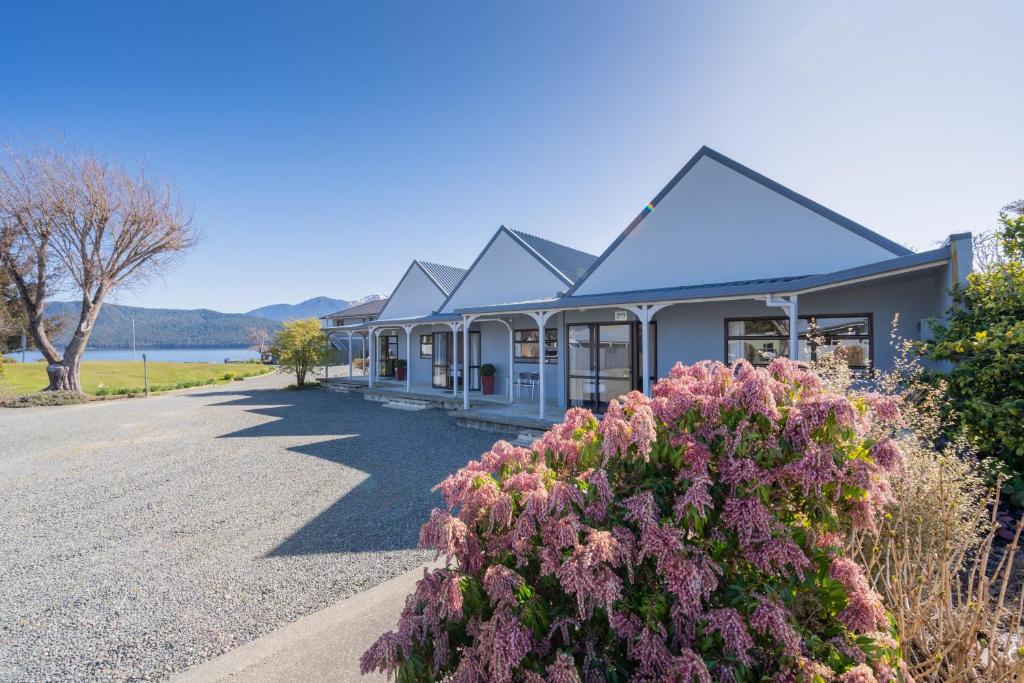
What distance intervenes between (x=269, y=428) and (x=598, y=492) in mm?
12707

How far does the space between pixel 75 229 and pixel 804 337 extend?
28.1m

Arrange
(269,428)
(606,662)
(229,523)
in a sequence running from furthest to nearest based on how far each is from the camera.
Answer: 1. (269,428)
2. (229,523)
3. (606,662)

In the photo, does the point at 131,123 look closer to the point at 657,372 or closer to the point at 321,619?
the point at 321,619

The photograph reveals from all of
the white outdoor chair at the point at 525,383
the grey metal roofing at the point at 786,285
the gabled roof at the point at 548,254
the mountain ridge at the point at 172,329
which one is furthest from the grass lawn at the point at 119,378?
the mountain ridge at the point at 172,329

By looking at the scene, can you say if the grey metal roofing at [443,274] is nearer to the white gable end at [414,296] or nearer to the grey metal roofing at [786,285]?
the white gable end at [414,296]

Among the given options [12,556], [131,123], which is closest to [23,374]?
[131,123]

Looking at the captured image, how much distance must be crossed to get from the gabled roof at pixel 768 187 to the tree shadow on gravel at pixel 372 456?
649 cm

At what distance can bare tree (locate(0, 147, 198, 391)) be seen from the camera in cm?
A: 1830

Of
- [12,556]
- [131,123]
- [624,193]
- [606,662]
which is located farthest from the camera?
[624,193]

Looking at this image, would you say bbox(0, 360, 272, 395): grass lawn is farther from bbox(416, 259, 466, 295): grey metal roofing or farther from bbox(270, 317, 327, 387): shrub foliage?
bbox(416, 259, 466, 295): grey metal roofing

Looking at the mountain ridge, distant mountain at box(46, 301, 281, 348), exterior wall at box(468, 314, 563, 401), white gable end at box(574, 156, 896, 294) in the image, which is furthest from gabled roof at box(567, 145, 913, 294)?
distant mountain at box(46, 301, 281, 348)

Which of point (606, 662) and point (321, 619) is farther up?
point (606, 662)

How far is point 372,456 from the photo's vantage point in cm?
884

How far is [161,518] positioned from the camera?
19.5 feet
